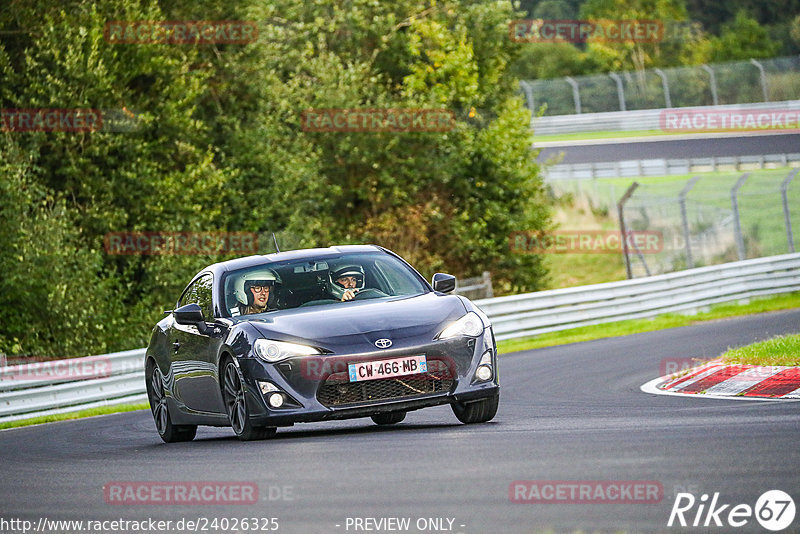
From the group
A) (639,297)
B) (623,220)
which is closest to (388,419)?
(639,297)

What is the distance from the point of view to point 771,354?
13648mm

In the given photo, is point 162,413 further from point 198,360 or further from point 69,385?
point 69,385

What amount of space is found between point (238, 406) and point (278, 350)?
2.43ft

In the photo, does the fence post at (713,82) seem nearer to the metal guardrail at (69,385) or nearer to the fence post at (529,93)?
the fence post at (529,93)

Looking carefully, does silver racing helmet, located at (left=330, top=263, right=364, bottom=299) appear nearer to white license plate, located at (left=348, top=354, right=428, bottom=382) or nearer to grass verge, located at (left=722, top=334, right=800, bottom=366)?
white license plate, located at (left=348, top=354, right=428, bottom=382)

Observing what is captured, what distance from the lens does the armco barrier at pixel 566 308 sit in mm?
18603

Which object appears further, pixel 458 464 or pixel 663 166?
pixel 663 166

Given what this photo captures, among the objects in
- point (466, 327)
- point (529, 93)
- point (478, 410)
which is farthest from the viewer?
point (529, 93)

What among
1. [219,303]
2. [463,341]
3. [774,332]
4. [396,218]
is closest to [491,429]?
[463,341]

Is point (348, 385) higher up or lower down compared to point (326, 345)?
lower down

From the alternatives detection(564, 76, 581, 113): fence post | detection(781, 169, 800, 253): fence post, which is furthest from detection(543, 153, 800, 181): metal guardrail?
detection(781, 169, 800, 253): fence post

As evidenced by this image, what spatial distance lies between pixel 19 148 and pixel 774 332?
15.5 meters

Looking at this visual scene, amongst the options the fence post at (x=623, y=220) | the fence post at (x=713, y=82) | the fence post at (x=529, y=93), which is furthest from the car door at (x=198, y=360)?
the fence post at (x=529, y=93)

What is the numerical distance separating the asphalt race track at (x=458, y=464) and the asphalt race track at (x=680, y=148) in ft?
125
